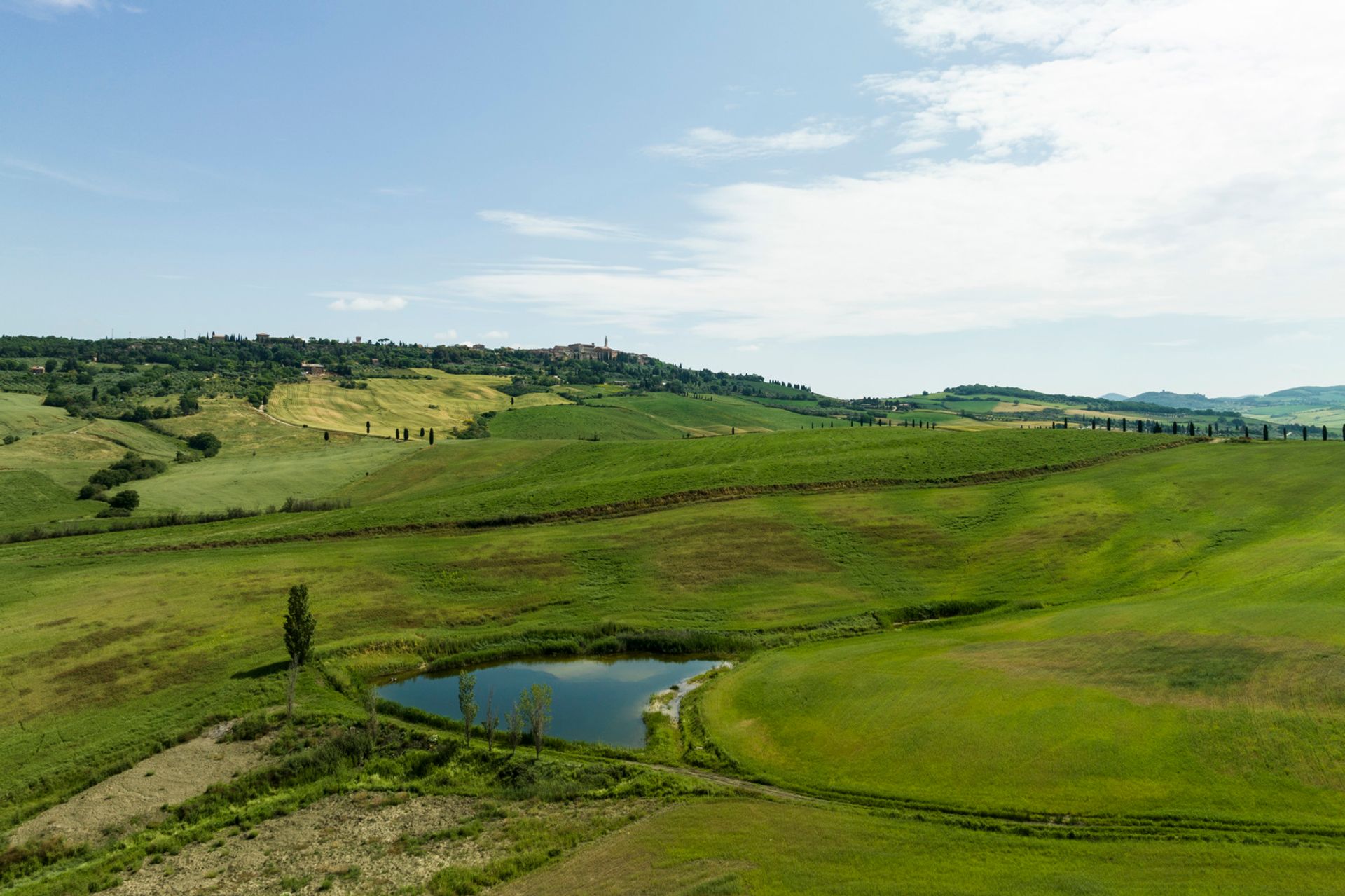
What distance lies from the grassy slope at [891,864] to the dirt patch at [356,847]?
4066 millimetres

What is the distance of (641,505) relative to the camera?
284ft

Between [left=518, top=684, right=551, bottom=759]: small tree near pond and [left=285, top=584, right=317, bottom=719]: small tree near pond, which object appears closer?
[left=518, top=684, right=551, bottom=759]: small tree near pond

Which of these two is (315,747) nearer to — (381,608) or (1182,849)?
(381,608)

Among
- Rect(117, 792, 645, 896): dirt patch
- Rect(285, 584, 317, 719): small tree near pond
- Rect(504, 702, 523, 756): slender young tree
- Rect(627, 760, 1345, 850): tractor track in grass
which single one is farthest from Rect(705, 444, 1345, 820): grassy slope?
Rect(285, 584, 317, 719): small tree near pond

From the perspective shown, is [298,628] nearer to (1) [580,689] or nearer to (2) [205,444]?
(1) [580,689]

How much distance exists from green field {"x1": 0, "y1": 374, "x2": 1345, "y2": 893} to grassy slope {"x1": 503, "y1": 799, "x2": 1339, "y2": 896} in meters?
0.16

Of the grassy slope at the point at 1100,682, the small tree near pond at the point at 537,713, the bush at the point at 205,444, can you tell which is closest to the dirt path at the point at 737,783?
the grassy slope at the point at 1100,682

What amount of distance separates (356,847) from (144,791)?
13.1m

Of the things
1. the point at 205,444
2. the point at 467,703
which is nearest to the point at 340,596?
the point at 467,703

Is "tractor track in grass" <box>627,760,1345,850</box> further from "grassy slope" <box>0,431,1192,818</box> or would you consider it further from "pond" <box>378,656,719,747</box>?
"grassy slope" <box>0,431,1192,818</box>

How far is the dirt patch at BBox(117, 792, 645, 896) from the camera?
28.3 m

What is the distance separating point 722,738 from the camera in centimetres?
4038

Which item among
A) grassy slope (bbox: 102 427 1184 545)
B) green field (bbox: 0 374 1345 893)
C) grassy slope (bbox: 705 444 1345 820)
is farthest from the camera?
grassy slope (bbox: 102 427 1184 545)

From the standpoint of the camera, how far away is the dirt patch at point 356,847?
28.3m
